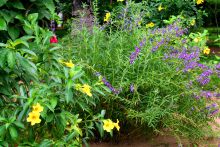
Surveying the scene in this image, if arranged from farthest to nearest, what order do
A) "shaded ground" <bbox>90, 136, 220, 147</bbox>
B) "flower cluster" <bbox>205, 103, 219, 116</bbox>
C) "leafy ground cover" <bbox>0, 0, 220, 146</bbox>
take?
"shaded ground" <bbox>90, 136, 220, 147</bbox> → "flower cluster" <bbox>205, 103, 219, 116</bbox> → "leafy ground cover" <bbox>0, 0, 220, 146</bbox>

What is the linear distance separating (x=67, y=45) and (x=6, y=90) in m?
1.38

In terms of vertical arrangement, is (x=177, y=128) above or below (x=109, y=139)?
above

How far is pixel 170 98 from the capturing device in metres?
3.43

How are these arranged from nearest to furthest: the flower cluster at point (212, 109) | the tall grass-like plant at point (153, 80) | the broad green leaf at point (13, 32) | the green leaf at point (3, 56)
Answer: the green leaf at point (3, 56), the broad green leaf at point (13, 32), the tall grass-like plant at point (153, 80), the flower cluster at point (212, 109)

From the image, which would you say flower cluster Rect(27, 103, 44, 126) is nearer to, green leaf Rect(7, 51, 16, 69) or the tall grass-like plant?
green leaf Rect(7, 51, 16, 69)

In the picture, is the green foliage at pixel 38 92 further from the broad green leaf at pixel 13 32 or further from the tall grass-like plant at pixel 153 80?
the tall grass-like plant at pixel 153 80

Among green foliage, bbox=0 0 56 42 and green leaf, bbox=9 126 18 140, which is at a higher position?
green foliage, bbox=0 0 56 42

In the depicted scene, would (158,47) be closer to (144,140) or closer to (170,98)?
(170,98)

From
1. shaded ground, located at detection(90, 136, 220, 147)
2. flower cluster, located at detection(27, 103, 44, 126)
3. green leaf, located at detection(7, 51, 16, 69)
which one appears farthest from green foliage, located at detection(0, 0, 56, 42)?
shaded ground, located at detection(90, 136, 220, 147)

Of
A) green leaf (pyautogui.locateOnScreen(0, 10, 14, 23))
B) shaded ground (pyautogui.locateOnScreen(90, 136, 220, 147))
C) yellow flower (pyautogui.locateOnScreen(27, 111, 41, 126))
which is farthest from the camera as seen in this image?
shaded ground (pyautogui.locateOnScreen(90, 136, 220, 147))

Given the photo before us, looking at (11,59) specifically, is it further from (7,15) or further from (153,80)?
(153,80)

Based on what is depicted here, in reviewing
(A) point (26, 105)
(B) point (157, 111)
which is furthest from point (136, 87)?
(A) point (26, 105)

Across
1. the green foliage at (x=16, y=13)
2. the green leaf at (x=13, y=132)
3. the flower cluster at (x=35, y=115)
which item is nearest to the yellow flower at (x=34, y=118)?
the flower cluster at (x=35, y=115)

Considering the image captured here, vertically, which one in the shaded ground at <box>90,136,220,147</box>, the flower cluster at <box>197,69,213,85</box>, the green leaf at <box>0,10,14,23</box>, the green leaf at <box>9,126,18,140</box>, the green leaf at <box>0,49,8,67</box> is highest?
the green leaf at <box>0,10,14,23</box>
